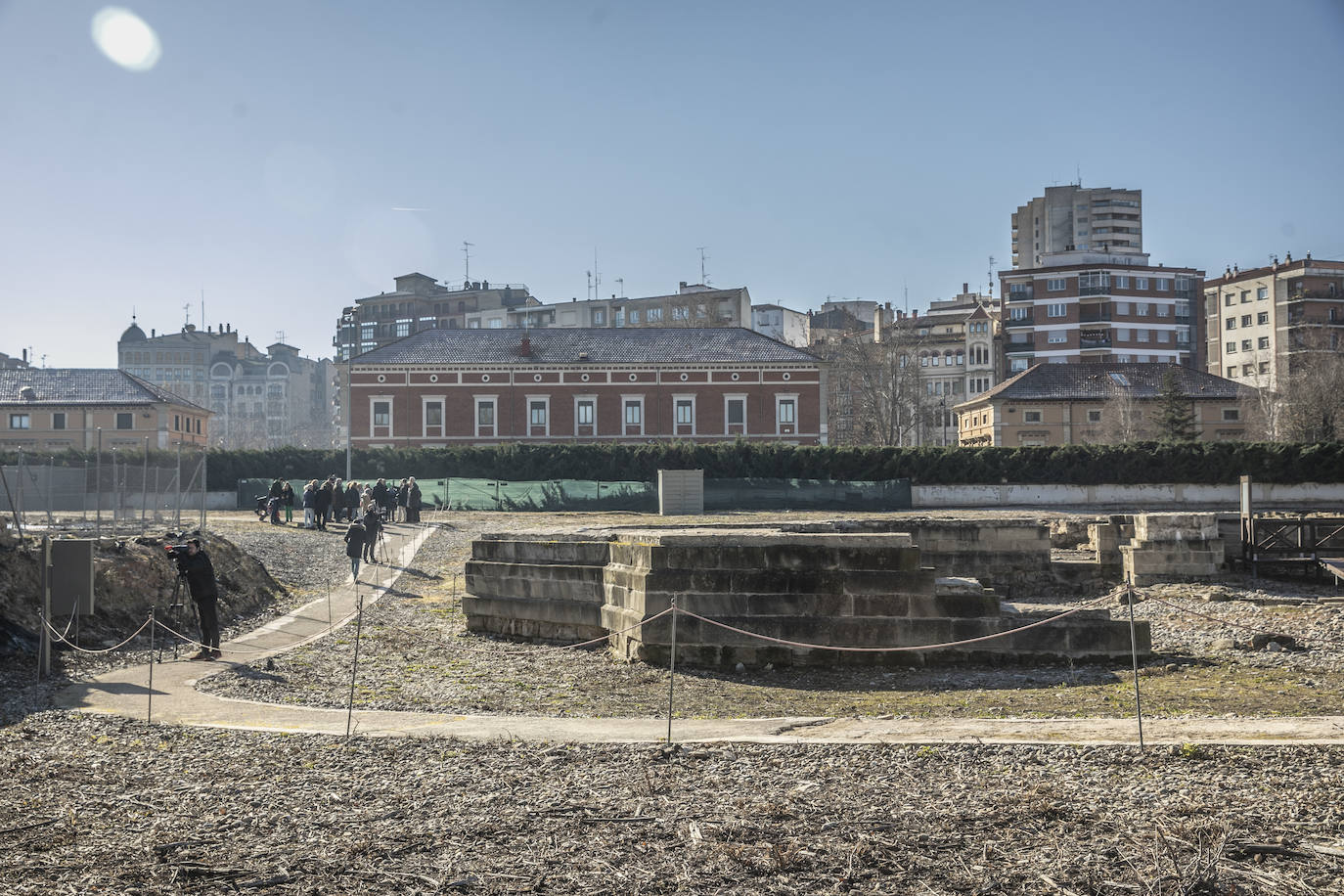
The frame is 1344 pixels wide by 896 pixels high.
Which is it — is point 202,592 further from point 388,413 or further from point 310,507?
point 388,413

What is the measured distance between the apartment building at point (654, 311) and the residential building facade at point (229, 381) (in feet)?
116

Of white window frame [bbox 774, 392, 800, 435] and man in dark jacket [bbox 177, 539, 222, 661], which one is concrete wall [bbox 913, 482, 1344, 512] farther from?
man in dark jacket [bbox 177, 539, 222, 661]

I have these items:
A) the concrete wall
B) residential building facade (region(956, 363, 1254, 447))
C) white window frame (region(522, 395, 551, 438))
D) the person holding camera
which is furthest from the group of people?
residential building facade (region(956, 363, 1254, 447))

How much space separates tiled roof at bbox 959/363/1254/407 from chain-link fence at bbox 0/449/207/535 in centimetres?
5498

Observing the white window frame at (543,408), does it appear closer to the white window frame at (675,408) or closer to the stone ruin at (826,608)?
the white window frame at (675,408)

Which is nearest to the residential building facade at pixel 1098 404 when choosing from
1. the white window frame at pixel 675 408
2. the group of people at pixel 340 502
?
the white window frame at pixel 675 408

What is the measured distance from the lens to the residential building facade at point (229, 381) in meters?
133

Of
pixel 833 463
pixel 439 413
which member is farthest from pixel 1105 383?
pixel 439 413

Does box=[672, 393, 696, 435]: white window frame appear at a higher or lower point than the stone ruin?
higher

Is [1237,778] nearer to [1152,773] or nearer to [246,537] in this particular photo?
[1152,773]

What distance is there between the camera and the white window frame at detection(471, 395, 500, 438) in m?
64.6

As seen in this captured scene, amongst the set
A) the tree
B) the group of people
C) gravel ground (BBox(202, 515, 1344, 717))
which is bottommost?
gravel ground (BBox(202, 515, 1344, 717))

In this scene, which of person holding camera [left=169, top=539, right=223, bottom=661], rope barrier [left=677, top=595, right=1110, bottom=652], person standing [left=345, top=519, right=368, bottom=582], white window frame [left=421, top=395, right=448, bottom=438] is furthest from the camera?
white window frame [left=421, top=395, right=448, bottom=438]

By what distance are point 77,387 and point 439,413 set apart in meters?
26.3
